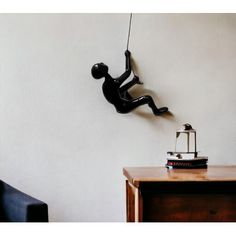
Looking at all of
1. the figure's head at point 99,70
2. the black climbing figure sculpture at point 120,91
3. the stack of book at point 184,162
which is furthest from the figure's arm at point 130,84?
the stack of book at point 184,162

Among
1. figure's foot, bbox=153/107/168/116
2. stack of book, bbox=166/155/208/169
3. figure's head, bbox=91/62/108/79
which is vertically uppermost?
figure's head, bbox=91/62/108/79

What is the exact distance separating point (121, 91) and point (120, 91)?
10mm

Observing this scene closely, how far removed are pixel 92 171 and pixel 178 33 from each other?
1048mm

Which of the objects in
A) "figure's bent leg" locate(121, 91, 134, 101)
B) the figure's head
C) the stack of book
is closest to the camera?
the stack of book

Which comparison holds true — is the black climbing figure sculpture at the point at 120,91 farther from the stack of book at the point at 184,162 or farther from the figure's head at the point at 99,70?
the stack of book at the point at 184,162

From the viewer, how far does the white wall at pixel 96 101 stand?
8.09 feet

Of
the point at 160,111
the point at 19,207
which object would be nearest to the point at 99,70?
the point at 160,111

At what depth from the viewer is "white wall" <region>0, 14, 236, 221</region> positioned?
2.46m

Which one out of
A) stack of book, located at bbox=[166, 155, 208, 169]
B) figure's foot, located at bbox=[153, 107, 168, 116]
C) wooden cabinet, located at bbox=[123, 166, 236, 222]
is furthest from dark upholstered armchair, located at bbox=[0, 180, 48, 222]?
figure's foot, located at bbox=[153, 107, 168, 116]

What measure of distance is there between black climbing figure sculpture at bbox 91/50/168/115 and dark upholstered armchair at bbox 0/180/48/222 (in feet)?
2.68

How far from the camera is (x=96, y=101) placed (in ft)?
8.21

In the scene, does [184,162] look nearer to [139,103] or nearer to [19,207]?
[139,103]

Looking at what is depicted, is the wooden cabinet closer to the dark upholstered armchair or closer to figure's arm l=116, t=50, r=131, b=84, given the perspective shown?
the dark upholstered armchair
